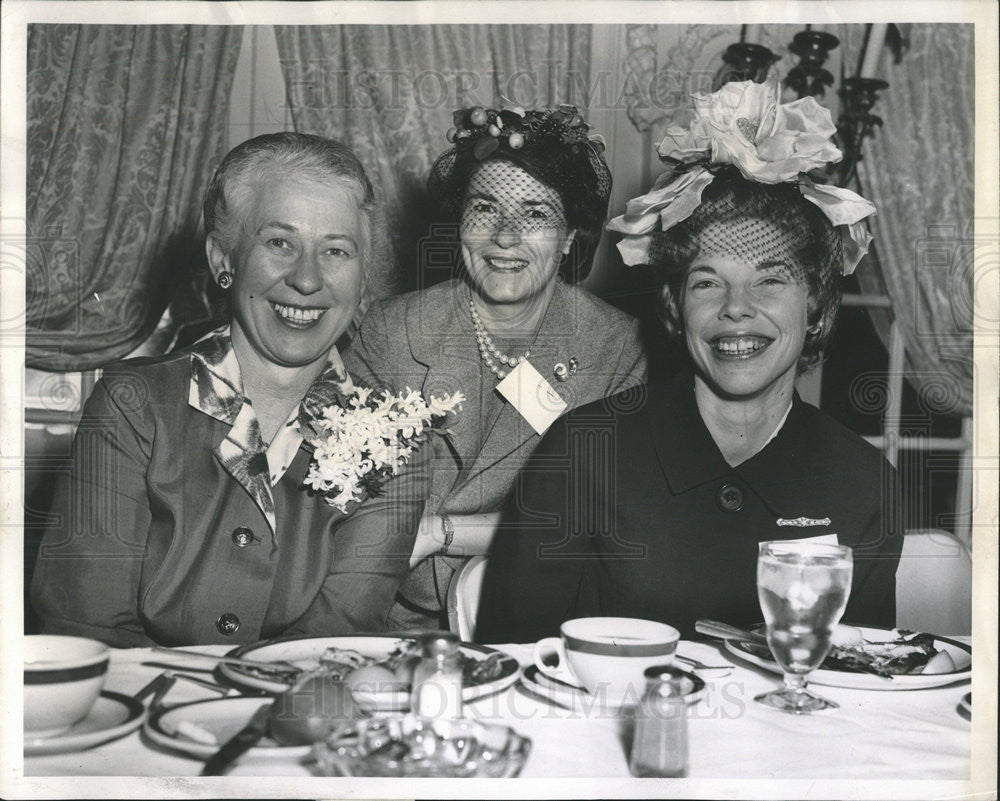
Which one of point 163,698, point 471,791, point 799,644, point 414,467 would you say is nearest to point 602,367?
point 414,467

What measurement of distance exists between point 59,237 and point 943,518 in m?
1.32

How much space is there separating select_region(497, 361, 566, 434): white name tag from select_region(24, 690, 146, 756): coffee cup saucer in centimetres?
61

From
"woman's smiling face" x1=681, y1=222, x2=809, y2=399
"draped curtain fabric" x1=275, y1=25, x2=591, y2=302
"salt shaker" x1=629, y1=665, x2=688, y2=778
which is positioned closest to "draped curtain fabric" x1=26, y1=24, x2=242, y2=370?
"draped curtain fabric" x1=275, y1=25, x2=591, y2=302

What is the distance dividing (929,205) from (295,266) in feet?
2.98

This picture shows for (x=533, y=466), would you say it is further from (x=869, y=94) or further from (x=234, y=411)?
(x=869, y=94)

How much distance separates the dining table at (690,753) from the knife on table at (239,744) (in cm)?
3

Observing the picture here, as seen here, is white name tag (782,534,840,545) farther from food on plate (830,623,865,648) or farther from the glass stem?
the glass stem

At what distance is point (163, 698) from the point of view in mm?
1016

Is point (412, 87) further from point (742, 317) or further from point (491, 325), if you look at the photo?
point (742, 317)

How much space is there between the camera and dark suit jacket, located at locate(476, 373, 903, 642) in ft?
4.26

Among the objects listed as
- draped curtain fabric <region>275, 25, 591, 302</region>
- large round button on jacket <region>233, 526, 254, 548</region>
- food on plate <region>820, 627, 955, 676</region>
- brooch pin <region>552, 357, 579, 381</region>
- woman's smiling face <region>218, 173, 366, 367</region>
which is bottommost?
food on plate <region>820, 627, 955, 676</region>

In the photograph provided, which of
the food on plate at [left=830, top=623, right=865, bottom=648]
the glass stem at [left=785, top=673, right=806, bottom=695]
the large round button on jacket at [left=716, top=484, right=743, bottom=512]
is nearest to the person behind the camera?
the glass stem at [left=785, top=673, right=806, bottom=695]

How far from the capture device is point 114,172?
134 centimetres

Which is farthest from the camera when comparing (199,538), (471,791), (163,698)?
(199,538)
